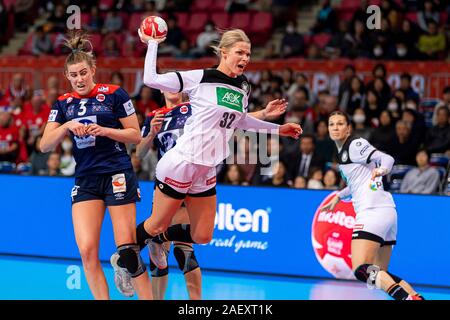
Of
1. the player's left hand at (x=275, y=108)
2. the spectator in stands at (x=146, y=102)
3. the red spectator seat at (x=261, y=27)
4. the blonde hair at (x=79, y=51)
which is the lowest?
the spectator in stands at (x=146, y=102)

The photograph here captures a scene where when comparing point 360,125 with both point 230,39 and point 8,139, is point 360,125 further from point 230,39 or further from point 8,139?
point 230,39

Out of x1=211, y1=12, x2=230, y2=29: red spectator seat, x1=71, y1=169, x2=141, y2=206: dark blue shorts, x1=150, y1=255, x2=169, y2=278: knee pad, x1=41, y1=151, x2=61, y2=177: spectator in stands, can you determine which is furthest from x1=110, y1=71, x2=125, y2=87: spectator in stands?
x1=71, y1=169, x2=141, y2=206: dark blue shorts

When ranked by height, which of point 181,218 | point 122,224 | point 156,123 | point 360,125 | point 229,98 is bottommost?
point 181,218

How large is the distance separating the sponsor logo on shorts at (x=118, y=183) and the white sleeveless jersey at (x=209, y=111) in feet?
1.68

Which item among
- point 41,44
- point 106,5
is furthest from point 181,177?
point 106,5

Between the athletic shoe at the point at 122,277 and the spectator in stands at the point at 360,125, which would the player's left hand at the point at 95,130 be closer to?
the athletic shoe at the point at 122,277

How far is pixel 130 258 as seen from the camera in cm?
729

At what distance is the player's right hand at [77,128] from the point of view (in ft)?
23.2

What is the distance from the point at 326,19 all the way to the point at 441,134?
4680 millimetres

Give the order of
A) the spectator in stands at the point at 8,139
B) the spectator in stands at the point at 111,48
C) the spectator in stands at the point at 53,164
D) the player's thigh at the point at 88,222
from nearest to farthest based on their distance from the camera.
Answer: the player's thigh at the point at 88,222
the spectator in stands at the point at 53,164
the spectator in stands at the point at 8,139
the spectator in stands at the point at 111,48

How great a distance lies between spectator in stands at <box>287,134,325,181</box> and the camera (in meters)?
12.7

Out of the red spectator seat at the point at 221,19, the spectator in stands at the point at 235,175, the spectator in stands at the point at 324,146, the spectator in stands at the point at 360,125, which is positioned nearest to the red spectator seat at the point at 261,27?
A: the red spectator seat at the point at 221,19

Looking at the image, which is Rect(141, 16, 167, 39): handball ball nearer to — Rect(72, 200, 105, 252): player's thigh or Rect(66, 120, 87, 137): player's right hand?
Rect(66, 120, 87, 137): player's right hand
